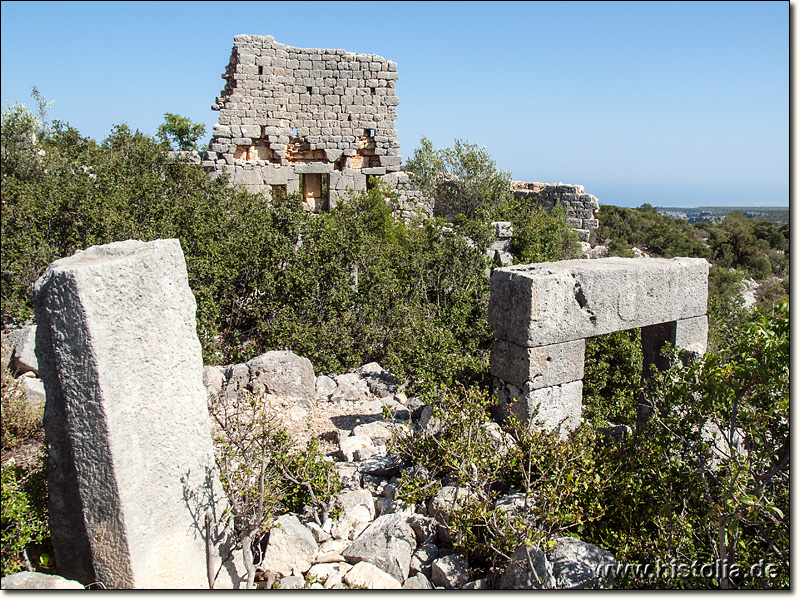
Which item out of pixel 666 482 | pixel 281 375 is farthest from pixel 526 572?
pixel 281 375

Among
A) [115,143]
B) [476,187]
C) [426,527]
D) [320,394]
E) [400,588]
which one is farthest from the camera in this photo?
[476,187]

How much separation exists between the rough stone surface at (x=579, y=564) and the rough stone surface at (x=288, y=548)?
1434 millimetres

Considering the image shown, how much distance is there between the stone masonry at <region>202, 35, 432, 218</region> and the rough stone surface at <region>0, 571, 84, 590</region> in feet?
39.7

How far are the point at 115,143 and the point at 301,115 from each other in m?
4.51

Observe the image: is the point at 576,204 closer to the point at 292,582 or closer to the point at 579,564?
the point at 579,564

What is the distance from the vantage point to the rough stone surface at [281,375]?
20.7 feet

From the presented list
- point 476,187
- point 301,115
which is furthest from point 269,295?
point 476,187

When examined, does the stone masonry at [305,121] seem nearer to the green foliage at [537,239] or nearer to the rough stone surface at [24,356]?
the green foliage at [537,239]

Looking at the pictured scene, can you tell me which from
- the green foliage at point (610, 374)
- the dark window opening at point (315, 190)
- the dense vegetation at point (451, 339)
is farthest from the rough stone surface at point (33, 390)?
the dark window opening at point (315, 190)

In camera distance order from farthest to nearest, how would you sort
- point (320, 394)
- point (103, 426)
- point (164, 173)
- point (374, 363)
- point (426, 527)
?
point (164, 173) → point (374, 363) → point (320, 394) → point (426, 527) → point (103, 426)

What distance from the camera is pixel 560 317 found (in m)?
5.15

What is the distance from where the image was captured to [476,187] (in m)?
18.0

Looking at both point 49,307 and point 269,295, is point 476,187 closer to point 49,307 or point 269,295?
point 269,295

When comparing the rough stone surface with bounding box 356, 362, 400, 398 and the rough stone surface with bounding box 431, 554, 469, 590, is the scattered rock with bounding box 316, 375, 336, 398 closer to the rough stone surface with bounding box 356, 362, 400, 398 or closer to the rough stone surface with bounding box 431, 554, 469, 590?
the rough stone surface with bounding box 356, 362, 400, 398
